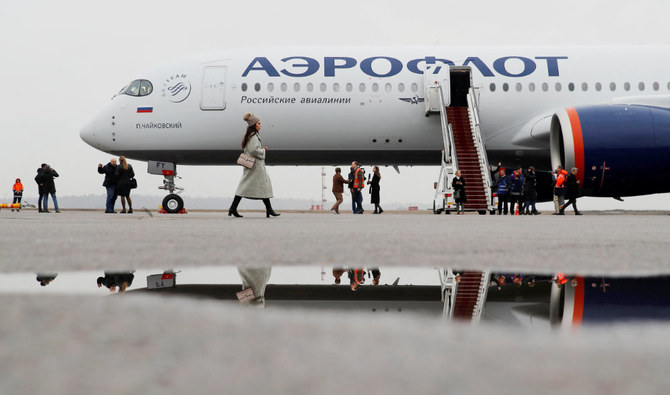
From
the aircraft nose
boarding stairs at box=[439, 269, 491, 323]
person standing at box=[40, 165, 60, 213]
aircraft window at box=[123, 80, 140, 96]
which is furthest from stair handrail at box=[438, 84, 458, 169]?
boarding stairs at box=[439, 269, 491, 323]

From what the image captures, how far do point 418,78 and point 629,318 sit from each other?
42.2 ft

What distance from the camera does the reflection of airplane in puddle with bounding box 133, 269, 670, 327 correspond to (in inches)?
61.2

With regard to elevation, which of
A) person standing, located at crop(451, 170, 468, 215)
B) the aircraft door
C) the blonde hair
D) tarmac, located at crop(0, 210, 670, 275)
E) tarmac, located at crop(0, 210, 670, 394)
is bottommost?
tarmac, located at crop(0, 210, 670, 275)

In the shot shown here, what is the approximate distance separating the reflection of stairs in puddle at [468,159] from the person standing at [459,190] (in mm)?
127

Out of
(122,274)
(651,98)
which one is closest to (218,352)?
(122,274)

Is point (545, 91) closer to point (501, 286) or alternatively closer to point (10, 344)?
point (501, 286)

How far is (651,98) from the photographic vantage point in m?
14.0

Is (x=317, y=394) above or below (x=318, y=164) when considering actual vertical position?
below

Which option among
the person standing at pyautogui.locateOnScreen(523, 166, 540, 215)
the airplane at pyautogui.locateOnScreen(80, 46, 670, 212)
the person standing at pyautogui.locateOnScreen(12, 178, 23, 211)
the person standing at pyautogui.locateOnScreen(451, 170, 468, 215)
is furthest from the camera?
the person standing at pyautogui.locateOnScreen(12, 178, 23, 211)

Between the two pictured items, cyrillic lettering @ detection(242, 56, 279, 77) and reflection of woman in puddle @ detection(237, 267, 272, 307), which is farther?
cyrillic lettering @ detection(242, 56, 279, 77)

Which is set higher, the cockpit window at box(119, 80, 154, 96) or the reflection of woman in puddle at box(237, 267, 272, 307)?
the cockpit window at box(119, 80, 154, 96)

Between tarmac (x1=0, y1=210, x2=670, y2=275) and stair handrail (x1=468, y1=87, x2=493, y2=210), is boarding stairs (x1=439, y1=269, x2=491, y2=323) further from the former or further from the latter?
stair handrail (x1=468, y1=87, x2=493, y2=210)

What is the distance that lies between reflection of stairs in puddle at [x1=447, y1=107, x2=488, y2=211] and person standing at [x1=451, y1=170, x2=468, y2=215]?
13 centimetres

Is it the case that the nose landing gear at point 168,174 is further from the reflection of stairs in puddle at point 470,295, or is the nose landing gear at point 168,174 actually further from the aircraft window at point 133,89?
the reflection of stairs in puddle at point 470,295
